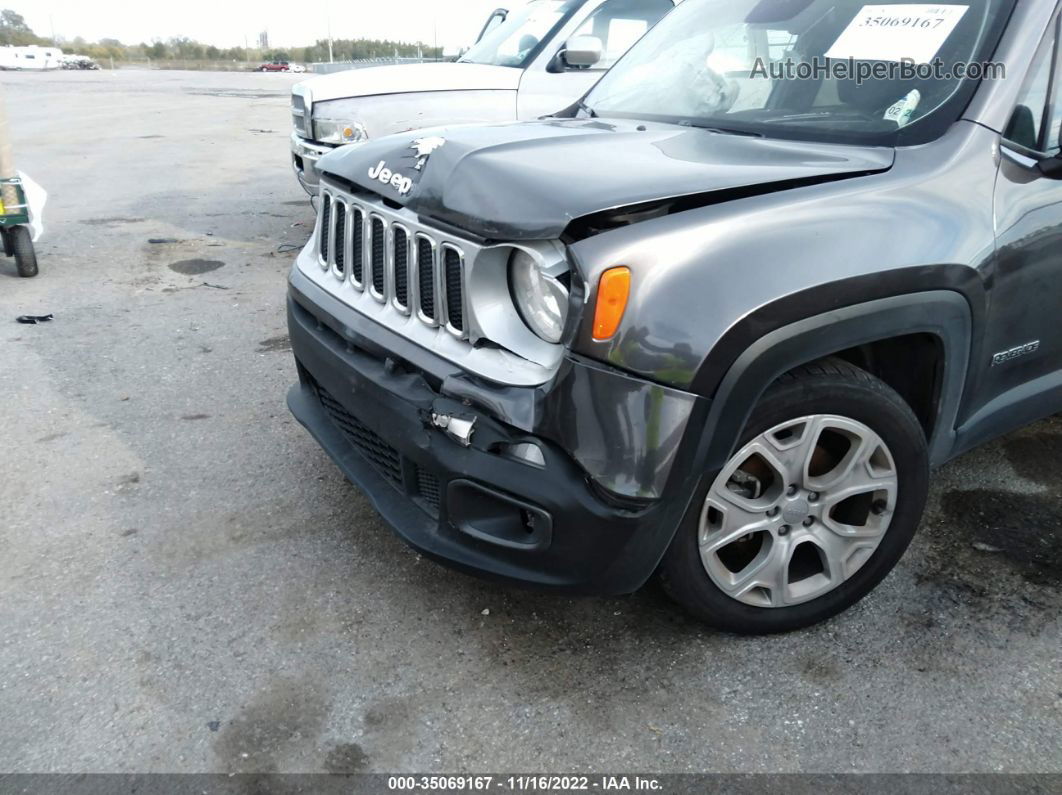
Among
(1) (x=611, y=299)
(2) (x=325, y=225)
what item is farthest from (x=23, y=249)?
(1) (x=611, y=299)

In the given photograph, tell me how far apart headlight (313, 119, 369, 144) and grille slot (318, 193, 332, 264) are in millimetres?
3948

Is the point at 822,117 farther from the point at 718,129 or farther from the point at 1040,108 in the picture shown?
the point at 1040,108

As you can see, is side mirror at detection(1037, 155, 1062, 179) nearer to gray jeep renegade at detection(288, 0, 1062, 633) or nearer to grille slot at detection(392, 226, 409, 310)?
gray jeep renegade at detection(288, 0, 1062, 633)

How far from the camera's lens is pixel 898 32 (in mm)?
2818

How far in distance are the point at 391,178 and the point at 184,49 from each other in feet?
368

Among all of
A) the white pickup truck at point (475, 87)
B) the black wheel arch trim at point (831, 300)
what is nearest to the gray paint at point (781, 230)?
the black wheel arch trim at point (831, 300)

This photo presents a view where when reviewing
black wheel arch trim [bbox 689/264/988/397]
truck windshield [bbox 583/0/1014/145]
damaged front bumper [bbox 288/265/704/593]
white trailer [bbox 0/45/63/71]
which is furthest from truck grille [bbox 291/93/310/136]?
white trailer [bbox 0/45/63/71]

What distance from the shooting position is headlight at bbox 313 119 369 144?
22.4 ft

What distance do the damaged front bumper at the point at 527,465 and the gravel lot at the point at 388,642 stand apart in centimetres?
39

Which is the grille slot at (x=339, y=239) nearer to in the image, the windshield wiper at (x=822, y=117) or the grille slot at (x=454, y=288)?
the grille slot at (x=454, y=288)

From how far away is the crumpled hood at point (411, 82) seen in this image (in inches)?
270

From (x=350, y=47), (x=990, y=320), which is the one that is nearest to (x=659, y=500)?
(x=990, y=320)

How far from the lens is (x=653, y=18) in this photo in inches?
282

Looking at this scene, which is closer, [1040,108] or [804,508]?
[804,508]
